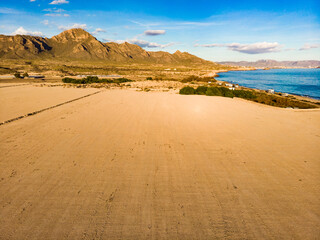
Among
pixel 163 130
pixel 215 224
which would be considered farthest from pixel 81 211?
pixel 163 130

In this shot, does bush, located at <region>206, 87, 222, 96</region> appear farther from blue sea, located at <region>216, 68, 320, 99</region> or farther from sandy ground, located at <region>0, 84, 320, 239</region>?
blue sea, located at <region>216, 68, 320, 99</region>

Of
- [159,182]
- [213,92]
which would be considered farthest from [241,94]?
[159,182]

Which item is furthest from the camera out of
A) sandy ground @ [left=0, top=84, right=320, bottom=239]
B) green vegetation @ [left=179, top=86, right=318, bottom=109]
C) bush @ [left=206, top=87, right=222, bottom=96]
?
bush @ [left=206, top=87, right=222, bottom=96]

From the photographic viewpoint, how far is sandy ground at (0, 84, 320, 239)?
11.3ft

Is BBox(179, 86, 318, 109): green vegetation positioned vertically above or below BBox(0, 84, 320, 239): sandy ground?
above

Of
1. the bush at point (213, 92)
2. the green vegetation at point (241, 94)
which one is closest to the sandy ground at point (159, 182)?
the green vegetation at point (241, 94)

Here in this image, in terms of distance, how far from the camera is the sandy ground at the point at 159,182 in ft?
11.3

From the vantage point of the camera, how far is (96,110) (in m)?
13.1

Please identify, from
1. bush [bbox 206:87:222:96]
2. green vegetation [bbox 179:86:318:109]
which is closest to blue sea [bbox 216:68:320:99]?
green vegetation [bbox 179:86:318:109]

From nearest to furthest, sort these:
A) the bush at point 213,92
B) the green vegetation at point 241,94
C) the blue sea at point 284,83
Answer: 1. the green vegetation at point 241,94
2. the bush at point 213,92
3. the blue sea at point 284,83

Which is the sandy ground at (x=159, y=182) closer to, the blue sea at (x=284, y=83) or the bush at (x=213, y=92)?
the bush at (x=213, y=92)

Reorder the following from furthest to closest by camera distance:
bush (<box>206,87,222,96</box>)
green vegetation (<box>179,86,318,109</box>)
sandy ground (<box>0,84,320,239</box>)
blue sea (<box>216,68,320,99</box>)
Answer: blue sea (<box>216,68,320,99</box>) < bush (<box>206,87,222,96</box>) < green vegetation (<box>179,86,318,109</box>) < sandy ground (<box>0,84,320,239</box>)

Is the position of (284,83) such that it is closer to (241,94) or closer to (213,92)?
(241,94)

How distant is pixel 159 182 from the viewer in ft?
15.7
